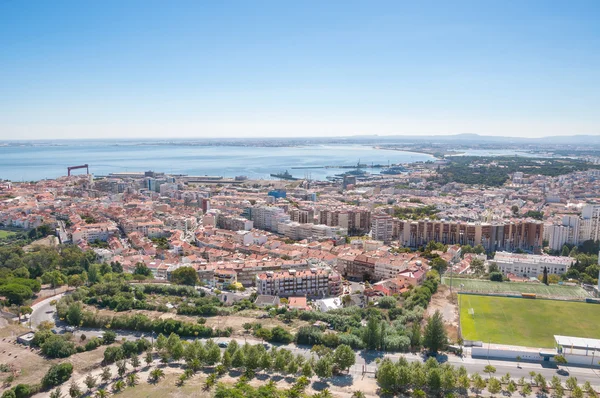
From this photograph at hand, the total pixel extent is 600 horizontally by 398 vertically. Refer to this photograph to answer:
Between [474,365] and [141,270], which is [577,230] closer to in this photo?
[474,365]

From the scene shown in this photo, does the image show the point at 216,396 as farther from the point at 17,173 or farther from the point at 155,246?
the point at 17,173

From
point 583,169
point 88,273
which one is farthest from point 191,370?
point 583,169

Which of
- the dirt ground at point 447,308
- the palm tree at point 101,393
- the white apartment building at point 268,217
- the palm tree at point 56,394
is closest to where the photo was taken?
the palm tree at point 56,394

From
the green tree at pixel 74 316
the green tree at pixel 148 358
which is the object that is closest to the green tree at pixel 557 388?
the green tree at pixel 148 358

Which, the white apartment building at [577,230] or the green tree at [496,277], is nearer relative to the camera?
the green tree at [496,277]

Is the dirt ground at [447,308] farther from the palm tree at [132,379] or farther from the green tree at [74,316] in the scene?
the green tree at [74,316]
